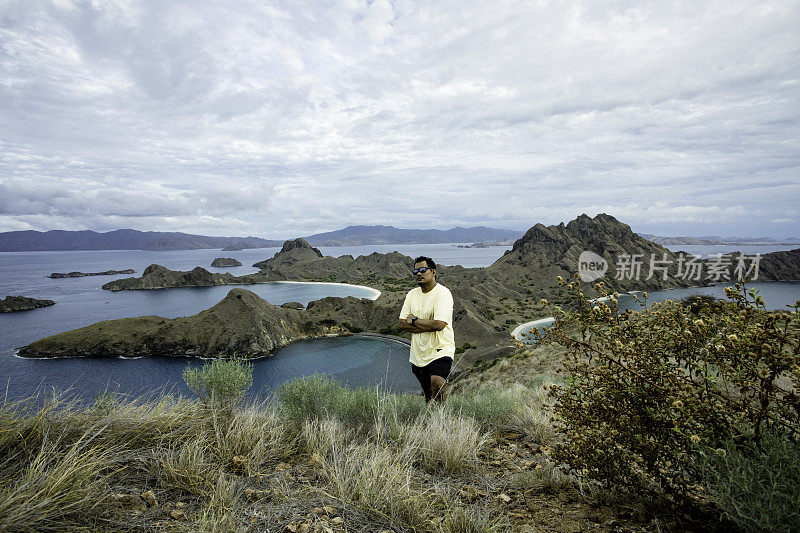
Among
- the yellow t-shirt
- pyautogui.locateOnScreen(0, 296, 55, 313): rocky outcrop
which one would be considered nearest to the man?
the yellow t-shirt

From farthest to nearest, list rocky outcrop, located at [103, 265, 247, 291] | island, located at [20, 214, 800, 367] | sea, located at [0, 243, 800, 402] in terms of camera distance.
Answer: rocky outcrop, located at [103, 265, 247, 291] < island, located at [20, 214, 800, 367] < sea, located at [0, 243, 800, 402]

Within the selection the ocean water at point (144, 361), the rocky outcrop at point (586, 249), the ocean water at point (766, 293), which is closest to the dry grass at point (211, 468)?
the ocean water at point (144, 361)

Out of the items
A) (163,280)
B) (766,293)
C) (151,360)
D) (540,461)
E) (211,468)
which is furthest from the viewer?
(163,280)

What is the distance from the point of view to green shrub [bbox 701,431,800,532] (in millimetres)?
1786

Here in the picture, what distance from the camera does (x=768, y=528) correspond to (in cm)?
179

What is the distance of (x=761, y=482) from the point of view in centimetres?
196

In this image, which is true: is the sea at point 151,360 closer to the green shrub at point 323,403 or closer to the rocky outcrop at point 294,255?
the green shrub at point 323,403

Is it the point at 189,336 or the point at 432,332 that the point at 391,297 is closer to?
the point at 189,336

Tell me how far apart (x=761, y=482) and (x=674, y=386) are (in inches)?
22.9

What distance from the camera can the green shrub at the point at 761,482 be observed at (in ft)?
5.86

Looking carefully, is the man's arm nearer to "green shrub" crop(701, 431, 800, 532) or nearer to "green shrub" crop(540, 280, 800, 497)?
"green shrub" crop(540, 280, 800, 497)

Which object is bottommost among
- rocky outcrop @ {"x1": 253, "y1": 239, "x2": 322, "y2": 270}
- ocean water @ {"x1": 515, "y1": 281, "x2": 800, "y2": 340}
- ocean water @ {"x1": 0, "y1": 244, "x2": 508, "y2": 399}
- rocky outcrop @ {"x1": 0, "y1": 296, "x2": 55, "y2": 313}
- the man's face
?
ocean water @ {"x1": 0, "y1": 244, "x2": 508, "y2": 399}

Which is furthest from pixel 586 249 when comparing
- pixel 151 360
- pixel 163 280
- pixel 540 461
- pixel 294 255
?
pixel 163 280

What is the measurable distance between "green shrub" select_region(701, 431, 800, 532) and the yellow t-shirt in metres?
3.08
